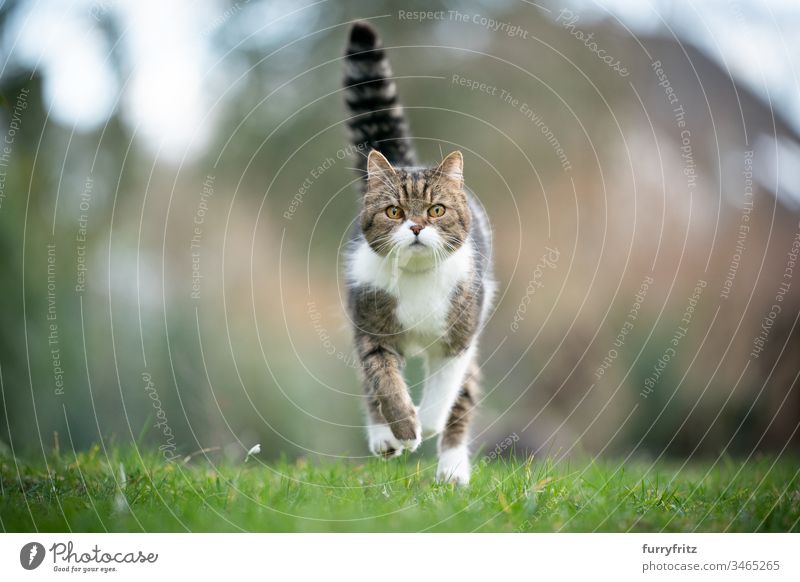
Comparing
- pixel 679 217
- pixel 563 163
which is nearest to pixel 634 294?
pixel 679 217

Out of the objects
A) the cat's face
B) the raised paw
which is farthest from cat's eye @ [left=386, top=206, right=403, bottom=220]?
the raised paw

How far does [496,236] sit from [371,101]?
441cm

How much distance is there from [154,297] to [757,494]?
6374 millimetres

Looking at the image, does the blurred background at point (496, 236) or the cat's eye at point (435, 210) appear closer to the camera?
the cat's eye at point (435, 210)

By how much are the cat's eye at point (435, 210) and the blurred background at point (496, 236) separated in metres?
3.25

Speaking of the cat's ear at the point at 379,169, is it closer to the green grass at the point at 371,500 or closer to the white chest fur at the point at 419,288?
the white chest fur at the point at 419,288

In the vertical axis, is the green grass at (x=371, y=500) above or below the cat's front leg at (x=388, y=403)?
below

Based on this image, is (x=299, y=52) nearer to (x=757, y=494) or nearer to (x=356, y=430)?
(x=356, y=430)

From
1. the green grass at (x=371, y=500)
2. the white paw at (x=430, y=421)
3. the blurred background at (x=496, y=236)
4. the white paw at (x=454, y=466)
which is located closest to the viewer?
the green grass at (x=371, y=500)

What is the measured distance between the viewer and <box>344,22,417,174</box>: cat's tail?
4832 mm

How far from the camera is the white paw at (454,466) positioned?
439 centimetres
